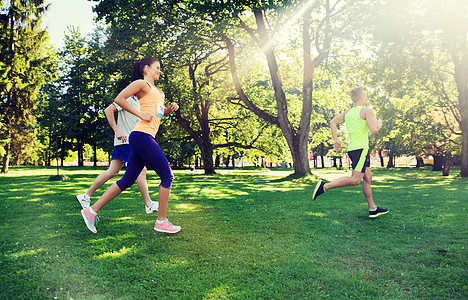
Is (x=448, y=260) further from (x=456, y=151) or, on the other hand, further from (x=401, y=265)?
(x=456, y=151)

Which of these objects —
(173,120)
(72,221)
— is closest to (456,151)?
(173,120)

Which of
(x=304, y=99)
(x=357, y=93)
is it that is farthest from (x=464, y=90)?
(x=357, y=93)

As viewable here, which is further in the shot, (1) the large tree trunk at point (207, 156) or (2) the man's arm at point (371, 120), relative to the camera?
(1) the large tree trunk at point (207, 156)

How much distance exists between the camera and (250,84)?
22281mm

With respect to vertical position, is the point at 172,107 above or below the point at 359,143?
above

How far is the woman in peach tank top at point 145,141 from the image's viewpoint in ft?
13.5

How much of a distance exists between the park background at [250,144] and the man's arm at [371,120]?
1.54 metres

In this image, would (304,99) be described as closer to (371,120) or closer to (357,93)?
(357,93)

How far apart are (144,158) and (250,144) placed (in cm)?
2066

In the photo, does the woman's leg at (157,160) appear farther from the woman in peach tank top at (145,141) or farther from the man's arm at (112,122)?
the man's arm at (112,122)

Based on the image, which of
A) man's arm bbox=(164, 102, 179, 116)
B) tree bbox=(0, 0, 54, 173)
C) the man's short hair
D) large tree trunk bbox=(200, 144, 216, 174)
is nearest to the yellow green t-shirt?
the man's short hair

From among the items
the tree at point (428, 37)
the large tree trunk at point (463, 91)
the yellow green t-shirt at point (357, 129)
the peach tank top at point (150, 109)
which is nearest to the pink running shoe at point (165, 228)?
the peach tank top at point (150, 109)

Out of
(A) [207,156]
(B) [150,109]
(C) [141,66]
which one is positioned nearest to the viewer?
(B) [150,109]

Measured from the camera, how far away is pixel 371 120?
5.24m
